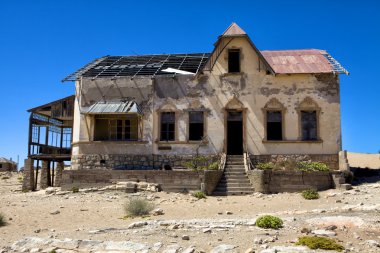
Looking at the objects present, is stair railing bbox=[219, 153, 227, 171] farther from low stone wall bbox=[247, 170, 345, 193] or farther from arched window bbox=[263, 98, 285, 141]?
arched window bbox=[263, 98, 285, 141]

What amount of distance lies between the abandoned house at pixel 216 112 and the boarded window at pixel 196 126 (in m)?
0.06

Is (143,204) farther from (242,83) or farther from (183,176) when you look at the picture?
(242,83)

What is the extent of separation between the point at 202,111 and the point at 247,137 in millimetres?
3053

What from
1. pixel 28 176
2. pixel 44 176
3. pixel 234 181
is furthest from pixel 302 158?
pixel 44 176

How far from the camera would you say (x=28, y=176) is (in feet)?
87.2

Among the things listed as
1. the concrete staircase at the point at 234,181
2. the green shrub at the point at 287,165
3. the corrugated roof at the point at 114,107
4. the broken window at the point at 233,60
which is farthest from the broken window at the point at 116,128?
the green shrub at the point at 287,165

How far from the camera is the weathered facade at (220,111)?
2419 centimetres

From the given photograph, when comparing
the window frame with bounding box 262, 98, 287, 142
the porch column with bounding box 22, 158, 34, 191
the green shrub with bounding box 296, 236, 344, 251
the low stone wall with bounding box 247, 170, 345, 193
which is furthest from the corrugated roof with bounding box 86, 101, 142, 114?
the green shrub with bounding box 296, 236, 344, 251

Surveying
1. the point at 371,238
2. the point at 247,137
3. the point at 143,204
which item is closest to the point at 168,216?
the point at 143,204

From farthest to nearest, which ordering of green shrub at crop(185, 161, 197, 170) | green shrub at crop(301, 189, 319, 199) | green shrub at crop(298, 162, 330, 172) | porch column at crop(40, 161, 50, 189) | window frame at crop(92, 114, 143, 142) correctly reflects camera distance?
porch column at crop(40, 161, 50, 189), window frame at crop(92, 114, 143, 142), green shrub at crop(185, 161, 197, 170), green shrub at crop(298, 162, 330, 172), green shrub at crop(301, 189, 319, 199)

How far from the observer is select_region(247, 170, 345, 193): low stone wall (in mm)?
20781

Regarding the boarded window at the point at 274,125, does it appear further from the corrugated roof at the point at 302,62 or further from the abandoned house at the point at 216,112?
the corrugated roof at the point at 302,62

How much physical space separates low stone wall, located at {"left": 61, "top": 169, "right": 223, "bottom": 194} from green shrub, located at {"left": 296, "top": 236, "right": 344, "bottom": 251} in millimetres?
10192

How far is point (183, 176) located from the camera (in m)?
21.6
